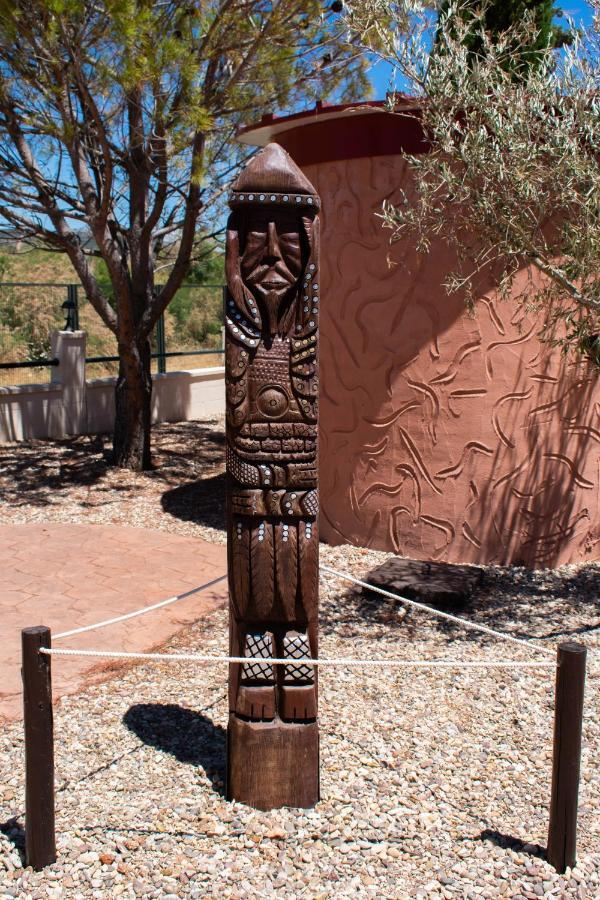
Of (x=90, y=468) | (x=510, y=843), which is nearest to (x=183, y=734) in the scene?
(x=510, y=843)

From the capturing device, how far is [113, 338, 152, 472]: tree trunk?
10336mm

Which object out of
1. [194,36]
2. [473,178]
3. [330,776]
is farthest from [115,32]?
[330,776]

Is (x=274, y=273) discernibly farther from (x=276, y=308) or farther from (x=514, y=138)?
(x=514, y=138)

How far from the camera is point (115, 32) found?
7.72 metres

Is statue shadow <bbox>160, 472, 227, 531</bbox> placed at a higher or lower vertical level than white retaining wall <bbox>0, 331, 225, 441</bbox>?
lower

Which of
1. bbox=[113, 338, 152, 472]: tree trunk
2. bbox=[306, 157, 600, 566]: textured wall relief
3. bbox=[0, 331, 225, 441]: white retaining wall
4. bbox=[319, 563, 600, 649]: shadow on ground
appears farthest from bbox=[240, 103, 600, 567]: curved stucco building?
bbox=[0, 331, 225, 441]: white retaining wall

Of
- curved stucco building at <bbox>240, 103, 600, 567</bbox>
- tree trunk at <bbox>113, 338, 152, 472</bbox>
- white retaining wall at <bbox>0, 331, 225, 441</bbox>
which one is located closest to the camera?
curved stucco building at <bbox>240, 103, 600, 567</bbox>

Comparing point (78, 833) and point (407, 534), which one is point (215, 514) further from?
point (78, 833)

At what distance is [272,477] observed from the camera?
3645 millimetres

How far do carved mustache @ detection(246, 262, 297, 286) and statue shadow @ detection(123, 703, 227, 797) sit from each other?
7.63 feet

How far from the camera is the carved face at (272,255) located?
3572mm

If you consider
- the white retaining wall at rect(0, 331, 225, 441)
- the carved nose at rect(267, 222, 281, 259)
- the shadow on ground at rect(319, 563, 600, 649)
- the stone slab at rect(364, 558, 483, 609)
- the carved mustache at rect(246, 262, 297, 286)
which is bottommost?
the shadow on ground at rect(319, 563, 600, 649)

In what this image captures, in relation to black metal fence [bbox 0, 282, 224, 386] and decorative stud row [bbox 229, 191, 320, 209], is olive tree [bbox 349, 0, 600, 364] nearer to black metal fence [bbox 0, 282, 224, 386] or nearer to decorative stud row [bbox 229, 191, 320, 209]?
decorative stud row [bbox 229, 191, 320, 209]

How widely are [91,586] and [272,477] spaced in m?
3.59
